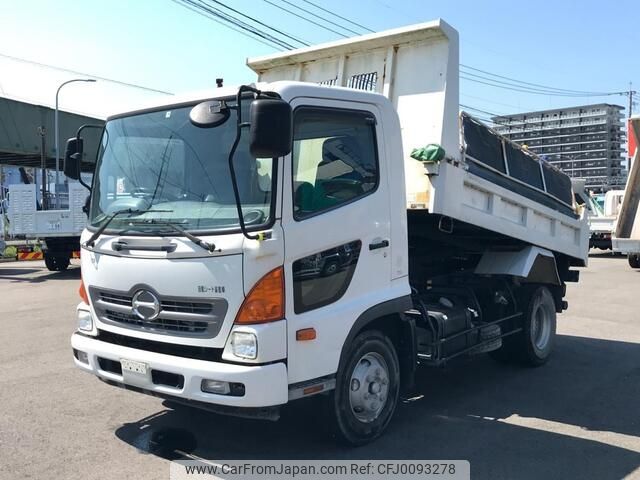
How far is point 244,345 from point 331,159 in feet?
4.96

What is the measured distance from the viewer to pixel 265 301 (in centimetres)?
390

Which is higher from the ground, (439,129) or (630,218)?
(439,129)

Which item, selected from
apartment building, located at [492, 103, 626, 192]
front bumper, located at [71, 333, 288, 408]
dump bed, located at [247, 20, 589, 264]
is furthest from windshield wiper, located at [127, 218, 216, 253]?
apartment building, located at [492, 103, 626, 192]

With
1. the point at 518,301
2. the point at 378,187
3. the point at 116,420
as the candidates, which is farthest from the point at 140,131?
the point at 518,301

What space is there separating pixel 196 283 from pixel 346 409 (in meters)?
1.46

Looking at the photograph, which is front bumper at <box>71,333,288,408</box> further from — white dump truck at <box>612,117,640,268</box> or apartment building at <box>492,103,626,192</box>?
apartment building at <box>492,103,626,192</box>

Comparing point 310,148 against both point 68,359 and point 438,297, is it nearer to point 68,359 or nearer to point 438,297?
point 438,297

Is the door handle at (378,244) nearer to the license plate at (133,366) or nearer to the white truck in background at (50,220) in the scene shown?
the license plate at (133,366)

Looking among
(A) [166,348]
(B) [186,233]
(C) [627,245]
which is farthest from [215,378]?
(C) [627,245]

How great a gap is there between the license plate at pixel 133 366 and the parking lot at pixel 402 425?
0.67m

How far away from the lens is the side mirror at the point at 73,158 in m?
5.27

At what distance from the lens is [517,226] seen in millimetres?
6543

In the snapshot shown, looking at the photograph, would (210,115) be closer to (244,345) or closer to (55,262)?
(244,345)

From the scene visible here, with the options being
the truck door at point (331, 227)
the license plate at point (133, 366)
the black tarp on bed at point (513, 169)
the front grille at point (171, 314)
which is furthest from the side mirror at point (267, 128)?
the black tarp on bed at point (513, 169)
